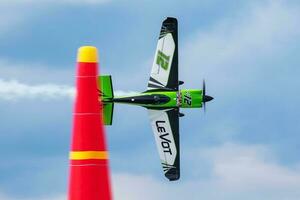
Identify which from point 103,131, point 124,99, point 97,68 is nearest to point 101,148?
point 103,131

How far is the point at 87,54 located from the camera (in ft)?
55.3

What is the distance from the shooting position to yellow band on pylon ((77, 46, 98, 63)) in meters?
16.8

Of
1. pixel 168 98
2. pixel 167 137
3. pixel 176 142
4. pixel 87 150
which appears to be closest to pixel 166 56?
pixel 168 98

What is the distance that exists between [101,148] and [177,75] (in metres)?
28.6

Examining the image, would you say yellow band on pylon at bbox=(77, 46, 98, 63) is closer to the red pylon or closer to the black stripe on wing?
the red pylon

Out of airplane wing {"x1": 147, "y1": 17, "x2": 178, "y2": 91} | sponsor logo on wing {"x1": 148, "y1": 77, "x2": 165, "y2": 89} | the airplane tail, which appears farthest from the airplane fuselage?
airplane wing {"x1": 147, "y1": 17, "x2": 178, "y2": 91}

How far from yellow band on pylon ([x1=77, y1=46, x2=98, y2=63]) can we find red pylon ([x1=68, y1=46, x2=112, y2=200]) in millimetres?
496

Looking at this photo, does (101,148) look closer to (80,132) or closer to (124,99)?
(80,132)

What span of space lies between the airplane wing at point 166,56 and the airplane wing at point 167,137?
165cm

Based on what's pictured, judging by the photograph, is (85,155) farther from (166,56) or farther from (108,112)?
(166,56)

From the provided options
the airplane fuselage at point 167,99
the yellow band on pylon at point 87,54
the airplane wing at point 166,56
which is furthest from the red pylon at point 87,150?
the airplane wing at point 166,56

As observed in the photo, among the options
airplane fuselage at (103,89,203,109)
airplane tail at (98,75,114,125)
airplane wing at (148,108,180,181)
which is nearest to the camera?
airplane tail at (98,75,114,125)

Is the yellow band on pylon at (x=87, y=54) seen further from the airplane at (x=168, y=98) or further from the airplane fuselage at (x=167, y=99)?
the airplane at (x=168, y=98)

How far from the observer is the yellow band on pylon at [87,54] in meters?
16.8
